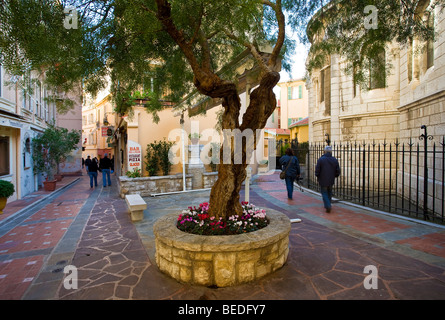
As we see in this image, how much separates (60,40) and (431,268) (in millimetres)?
7035

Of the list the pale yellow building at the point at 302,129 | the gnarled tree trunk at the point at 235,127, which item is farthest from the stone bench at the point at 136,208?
the pale yellow building at the point at 302,129

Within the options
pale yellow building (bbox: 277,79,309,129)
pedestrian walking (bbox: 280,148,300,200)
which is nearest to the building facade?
pedestrian walking (bbox: 280,148,300,200)

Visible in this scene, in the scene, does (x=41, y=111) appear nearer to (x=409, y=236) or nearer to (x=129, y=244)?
(x=129, y=244)

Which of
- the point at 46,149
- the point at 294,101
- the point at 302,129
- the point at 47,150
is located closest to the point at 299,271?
the point at 46,149

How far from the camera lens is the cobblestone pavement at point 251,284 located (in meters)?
3.18

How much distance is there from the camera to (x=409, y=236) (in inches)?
199

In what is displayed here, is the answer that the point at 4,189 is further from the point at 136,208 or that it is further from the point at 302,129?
the point at 302,129

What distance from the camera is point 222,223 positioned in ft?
13.2

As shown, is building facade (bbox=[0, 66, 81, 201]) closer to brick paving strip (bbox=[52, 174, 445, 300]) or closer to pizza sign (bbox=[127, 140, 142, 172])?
pizza sign (bbox=[127, 140, 142, 172])

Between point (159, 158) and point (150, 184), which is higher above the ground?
point (159, 158)

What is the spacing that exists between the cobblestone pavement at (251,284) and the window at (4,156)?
3742mm

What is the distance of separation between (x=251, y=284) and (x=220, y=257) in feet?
1.83

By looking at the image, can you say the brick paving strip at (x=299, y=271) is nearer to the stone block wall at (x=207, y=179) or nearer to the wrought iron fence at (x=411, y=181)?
the wrought iron fence at (x=411, y=181)

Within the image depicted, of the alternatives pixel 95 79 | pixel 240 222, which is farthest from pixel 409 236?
pixel 95 79
